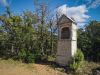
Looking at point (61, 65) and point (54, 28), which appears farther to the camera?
point (54, 28)

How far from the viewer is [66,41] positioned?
17.8 m

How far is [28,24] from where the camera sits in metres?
22.3

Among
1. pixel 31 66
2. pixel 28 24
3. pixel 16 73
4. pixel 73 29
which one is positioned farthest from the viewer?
pixel 28 24

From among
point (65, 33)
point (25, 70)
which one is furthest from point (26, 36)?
point (25, 70)

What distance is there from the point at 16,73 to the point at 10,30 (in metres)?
9.86

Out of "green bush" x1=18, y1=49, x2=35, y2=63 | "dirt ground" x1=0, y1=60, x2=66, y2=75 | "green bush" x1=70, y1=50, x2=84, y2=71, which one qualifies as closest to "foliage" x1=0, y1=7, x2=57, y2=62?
"green bush" x1=18, y1=49, x2=35, y2=63

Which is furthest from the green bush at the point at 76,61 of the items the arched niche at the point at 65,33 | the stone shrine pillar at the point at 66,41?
the arched niche at the point at 65,33

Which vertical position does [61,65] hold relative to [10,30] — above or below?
below

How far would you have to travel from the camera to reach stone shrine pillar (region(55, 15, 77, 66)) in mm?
17391

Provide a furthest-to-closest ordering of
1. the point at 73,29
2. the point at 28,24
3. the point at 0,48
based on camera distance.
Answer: the point at 0,48
the point at 28,24
the point at 73,29

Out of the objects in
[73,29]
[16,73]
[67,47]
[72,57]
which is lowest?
[16,73]

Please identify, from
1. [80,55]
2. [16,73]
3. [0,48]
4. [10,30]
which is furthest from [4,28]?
[80,55]

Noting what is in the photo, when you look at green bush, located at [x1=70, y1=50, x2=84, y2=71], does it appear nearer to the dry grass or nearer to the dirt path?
the dry grass

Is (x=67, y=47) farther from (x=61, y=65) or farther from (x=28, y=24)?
(x=28, y=24)
